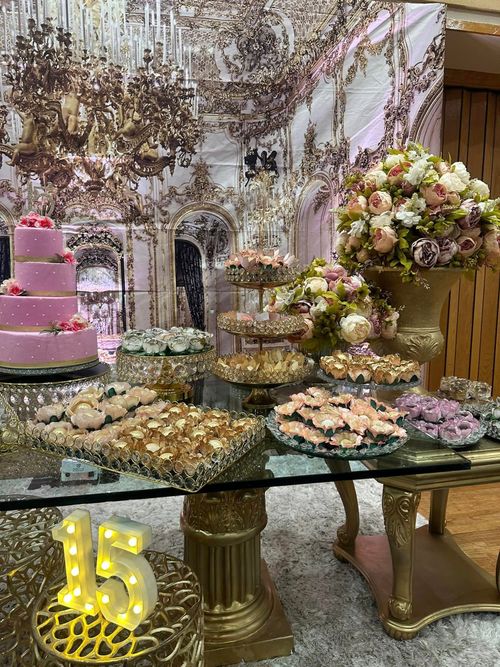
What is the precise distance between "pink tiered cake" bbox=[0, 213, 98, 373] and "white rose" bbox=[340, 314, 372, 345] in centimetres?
119

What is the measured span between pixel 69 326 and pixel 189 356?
0.76 m

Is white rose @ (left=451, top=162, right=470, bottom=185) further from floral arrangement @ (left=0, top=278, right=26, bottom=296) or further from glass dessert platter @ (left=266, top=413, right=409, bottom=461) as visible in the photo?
floral arrangement @ (left=0, top=278, right=26, bottom=296)

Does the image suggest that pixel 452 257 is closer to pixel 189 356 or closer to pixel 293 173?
pixel 189 356

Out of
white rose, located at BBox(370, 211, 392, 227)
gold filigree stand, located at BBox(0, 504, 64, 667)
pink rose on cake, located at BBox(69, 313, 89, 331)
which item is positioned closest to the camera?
gold filigree stand, located at BBox(0, 504, 64, 667)

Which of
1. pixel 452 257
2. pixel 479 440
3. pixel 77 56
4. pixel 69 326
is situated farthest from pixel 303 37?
pixel 479 440

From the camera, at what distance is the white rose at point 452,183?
1.87 m

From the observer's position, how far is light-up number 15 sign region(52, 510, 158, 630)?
1235mm

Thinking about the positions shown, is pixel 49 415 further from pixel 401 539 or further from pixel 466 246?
pixel 466 246

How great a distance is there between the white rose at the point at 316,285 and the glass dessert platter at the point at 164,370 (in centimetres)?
52

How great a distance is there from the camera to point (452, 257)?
1918 millimetres

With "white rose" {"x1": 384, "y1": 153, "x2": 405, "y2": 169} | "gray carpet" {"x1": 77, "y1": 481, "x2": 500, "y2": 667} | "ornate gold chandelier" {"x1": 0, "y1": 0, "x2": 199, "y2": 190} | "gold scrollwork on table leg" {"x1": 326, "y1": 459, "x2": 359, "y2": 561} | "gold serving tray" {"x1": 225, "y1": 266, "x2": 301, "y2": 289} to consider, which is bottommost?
"gray carpet" {"x1": 77, "y1": 481, "x2": 500, "y2": 667}

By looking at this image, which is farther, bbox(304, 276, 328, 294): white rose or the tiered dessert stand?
bbox(304, 276, 328, 294): white rose

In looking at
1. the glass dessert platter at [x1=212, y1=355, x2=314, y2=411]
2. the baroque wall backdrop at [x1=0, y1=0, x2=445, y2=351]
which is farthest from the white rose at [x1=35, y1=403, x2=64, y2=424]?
the baroque wall backdrop at [x1=0, y1=0, x2=445, y2=351]

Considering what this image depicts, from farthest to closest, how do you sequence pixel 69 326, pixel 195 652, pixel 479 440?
1. pixel 69 326
2. pixel 479 440
3. pixel 195 652
